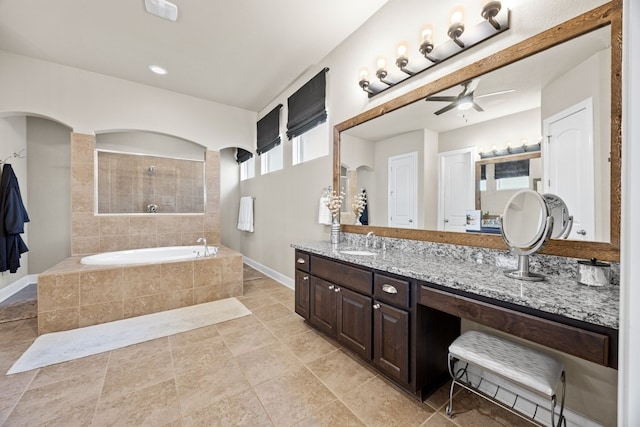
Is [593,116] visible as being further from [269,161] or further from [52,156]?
[52,156]

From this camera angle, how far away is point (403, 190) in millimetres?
2113

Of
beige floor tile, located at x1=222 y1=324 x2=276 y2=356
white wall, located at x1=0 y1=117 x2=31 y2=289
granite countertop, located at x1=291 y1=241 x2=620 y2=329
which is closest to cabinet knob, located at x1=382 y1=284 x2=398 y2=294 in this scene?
granite countertop, located at x1=291 y1=241 x2=620 y2=329

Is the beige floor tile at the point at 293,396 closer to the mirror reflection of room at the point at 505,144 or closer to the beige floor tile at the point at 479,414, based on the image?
the beige floor tile at the point at 479,414

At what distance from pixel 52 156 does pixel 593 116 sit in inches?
239

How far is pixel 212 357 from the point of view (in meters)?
1.98

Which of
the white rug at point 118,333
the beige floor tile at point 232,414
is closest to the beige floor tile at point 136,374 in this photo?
the white rug at point 118,333

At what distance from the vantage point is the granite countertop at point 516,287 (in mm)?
913

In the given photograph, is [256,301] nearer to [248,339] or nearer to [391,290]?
[248,339]

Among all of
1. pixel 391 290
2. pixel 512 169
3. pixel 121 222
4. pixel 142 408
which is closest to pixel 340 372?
pixel 391 290

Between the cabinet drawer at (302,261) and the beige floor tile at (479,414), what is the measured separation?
4.71ft

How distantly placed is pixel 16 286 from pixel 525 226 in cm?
569

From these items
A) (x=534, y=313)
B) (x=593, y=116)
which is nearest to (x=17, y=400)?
(x=534, y=313)

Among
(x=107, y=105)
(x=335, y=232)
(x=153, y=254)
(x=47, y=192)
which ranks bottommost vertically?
(x=153, y=254)

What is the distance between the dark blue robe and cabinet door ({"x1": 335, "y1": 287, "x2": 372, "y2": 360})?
3.98m
